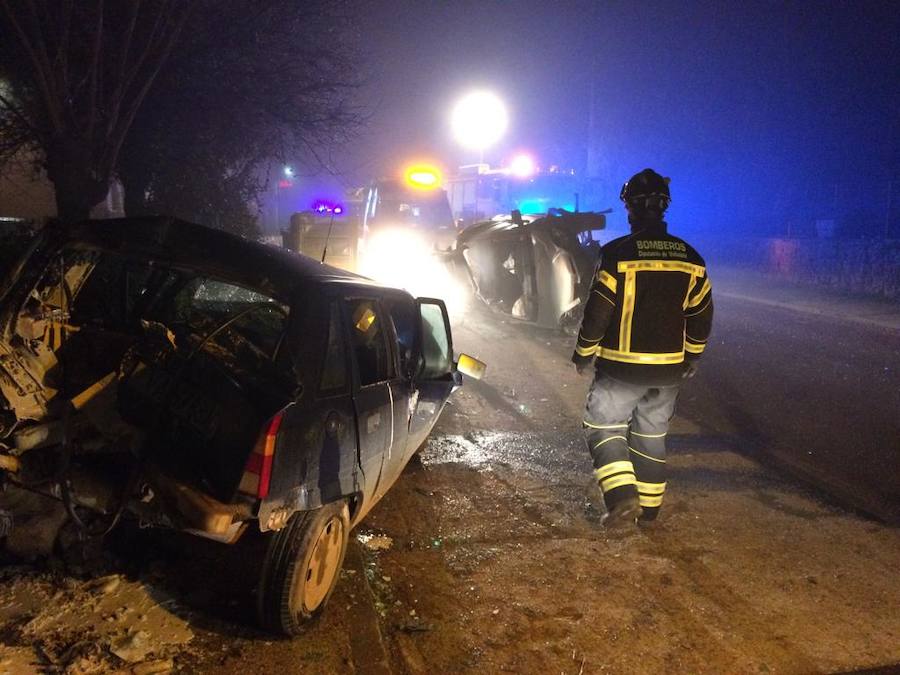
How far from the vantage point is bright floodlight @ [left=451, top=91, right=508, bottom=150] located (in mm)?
29156

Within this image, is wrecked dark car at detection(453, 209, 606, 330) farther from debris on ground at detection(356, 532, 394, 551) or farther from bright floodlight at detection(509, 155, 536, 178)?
bright floodlight at detection(509, 155, 536, 178)

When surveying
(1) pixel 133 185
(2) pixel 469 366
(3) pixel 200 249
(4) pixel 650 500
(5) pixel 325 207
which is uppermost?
(1) pixel 133 185

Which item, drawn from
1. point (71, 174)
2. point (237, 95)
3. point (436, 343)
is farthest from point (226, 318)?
point (237, 95)

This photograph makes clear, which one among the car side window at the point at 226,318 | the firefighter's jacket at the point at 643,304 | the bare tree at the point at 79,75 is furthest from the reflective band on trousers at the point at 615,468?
the bare tree at the point at 79,75

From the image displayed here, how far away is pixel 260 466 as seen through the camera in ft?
7.80

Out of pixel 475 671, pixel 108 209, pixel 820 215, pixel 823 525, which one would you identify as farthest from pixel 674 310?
pixel 820 215

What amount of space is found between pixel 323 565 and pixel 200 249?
5.07 ft

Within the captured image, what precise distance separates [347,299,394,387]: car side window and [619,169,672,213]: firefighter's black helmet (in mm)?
1891

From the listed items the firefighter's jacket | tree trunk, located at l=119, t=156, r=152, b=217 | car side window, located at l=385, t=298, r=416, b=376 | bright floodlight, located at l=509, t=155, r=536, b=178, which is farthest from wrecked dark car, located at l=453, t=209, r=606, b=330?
bright floodlight, located at l=509, t=155, r=536, b=178

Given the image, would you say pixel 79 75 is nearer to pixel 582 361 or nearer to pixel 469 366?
pixel 469 366

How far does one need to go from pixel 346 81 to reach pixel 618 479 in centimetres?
941

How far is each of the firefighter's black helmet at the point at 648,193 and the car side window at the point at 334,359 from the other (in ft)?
7.32

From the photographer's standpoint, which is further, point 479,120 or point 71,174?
point 479,120

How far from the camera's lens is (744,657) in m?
2.88
